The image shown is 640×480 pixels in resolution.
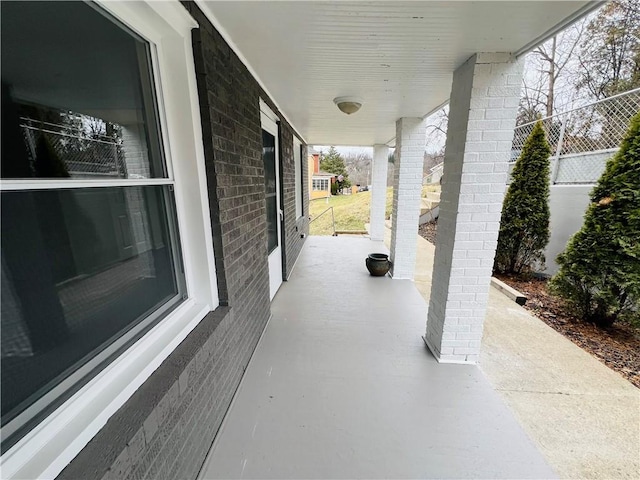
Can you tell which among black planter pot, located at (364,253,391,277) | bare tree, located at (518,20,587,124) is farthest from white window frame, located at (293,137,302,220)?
bare tree, located at (518,20,587,124)

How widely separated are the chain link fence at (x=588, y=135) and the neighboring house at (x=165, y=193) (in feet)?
10.6

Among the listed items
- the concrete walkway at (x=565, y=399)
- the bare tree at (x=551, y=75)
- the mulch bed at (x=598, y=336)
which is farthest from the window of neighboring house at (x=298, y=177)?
the bare tree at (x=551, y=75)

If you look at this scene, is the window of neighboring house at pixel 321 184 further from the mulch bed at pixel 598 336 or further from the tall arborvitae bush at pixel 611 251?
the tall arborvitae bush at pixel 611 251

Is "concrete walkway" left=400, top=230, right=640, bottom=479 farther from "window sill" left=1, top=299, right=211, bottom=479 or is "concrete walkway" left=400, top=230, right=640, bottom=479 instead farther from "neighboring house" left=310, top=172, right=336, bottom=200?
"neighboring house" left=310, top=172, right=336, bottom=200

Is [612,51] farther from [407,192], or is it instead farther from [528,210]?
[407,192]

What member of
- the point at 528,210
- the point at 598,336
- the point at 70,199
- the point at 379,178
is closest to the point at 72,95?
the point at 70,199

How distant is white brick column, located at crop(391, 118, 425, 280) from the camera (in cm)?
413

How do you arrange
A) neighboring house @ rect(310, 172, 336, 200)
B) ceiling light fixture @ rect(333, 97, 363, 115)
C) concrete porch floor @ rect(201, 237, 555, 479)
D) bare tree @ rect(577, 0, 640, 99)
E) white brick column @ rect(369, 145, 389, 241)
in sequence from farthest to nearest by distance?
neighboring house @ rect(310, 172, 336, 200)
white brick column @ rect(369, 145, 389, 241)
bare tree @ rect(577, 0, 640, 99)
ceiling light fixture @ rect(333, 97, 363, 115)
concrete porch floor @ rect(201, 237, 555, 479)

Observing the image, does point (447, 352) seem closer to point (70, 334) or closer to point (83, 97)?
point (70, 334)

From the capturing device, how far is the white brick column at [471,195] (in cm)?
197

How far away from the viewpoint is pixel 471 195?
2115 mm

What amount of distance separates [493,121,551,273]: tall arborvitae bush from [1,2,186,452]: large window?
18.4 ft

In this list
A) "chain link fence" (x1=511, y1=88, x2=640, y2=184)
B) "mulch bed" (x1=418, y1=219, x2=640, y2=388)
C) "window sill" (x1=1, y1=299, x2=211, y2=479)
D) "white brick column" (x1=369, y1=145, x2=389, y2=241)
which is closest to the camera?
"window sill" (x1=1, y1=299, x2=211, y2=479)

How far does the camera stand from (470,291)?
2287 mm
